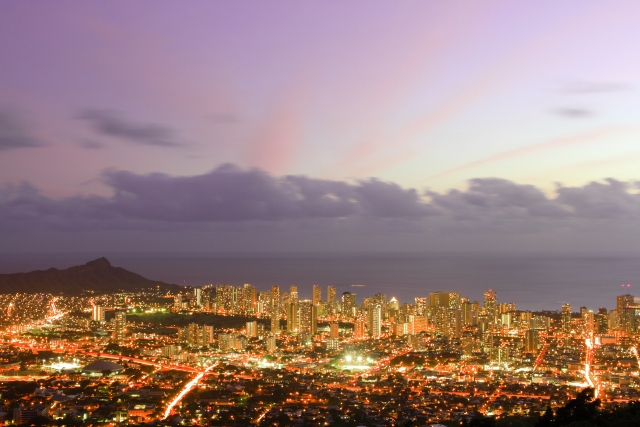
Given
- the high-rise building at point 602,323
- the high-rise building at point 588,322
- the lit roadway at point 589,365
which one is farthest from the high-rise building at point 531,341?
the high-rise building at point 602,323

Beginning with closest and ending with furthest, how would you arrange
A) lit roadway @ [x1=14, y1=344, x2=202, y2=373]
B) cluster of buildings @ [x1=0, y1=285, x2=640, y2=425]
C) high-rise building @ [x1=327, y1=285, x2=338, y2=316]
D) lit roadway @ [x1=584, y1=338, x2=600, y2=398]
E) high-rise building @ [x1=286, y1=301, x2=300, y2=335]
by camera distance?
cluster of buildings @ [x1=0, y1=285, x2=640, y2=425]
lit roadway @ [x1=584, y1=338, x2=600, y2=398]
lit roadway @ [x1=14, y1=344, x2=202, y2=373]
high-rise building @ [x1=286, y1=301, x2=300, y2=335]
high-rise building @ [x1=327, y1=285, x2=338, y2=316]

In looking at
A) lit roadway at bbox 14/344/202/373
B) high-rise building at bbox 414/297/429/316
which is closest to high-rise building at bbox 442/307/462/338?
high-rise building at bbox 414/297/429/316

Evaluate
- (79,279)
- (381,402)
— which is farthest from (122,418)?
(79,279)

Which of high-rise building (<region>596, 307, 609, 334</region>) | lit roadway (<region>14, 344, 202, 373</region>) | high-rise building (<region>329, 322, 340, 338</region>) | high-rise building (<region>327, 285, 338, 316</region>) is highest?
high-rise building (<region>327, 285, 338, 316</region>)

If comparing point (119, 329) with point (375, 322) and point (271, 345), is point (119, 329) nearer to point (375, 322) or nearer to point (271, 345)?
point (271, 345)

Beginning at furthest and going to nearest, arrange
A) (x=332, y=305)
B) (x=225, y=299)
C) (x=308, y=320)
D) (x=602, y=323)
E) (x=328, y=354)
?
(x=225, y=299) < (x=332, y=305) < (x=308, y=320) < (x=602, y=323) < (x=328, y=354)

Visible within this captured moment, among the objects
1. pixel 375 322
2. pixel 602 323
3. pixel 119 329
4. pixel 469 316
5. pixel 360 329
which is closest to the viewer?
pixel 119 329

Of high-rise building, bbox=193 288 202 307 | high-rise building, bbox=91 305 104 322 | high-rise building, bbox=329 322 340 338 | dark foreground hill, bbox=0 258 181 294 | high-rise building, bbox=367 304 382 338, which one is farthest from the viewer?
dark foreground hill, bbox=0 258 181 294

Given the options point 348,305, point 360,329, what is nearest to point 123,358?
point 360,329

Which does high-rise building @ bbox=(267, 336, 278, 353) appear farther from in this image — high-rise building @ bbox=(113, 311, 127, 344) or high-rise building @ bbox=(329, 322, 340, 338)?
high-rise building @ bbox=(113, 311, 127, 344)

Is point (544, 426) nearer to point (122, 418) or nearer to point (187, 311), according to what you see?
point (122, 418)
